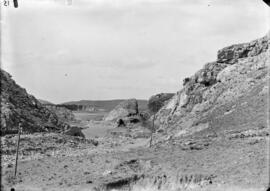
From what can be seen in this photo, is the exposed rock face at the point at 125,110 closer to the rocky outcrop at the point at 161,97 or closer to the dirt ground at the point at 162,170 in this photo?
the rocky outcrop at the point at 161,97

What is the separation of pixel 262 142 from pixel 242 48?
33.2m

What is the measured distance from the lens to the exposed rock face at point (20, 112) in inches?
1612

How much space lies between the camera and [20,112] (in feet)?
147

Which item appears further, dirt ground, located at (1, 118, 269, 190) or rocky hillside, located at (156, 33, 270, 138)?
rocky hillside, located at (156, 33, 270, 138)

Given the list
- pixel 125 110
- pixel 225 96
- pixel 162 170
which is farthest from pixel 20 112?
pixel 125 110

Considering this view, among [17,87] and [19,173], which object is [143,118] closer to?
[17,87]

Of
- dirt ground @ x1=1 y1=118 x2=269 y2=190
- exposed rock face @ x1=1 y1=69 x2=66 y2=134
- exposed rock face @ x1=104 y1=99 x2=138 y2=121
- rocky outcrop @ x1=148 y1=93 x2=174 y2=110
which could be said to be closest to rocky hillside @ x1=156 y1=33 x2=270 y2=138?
dirt ground @ x1=1 y1=118 x2=269 y2=190

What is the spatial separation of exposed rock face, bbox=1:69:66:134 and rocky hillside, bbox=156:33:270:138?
536 inches

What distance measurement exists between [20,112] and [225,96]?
21834mm

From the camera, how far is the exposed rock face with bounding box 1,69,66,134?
40938 millimetres

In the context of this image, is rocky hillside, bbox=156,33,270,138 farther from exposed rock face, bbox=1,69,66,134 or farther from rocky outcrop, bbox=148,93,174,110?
rocky outcrop, bbox=148,93,174,110

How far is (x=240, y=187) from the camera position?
55.3 ft

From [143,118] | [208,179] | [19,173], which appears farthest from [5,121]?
[143,118]

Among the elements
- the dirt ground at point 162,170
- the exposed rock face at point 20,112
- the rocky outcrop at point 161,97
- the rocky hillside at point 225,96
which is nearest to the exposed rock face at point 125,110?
the rocky outcrop at point 161,97
